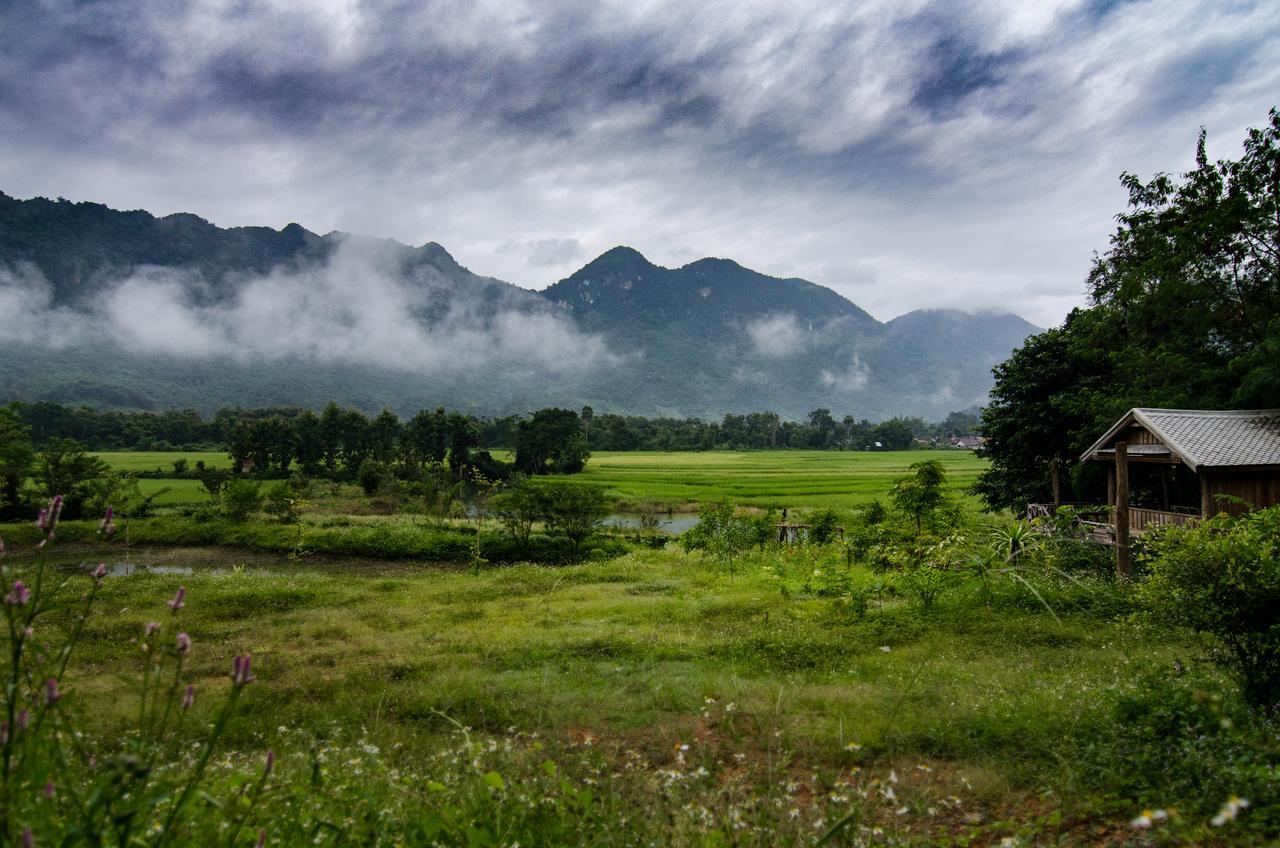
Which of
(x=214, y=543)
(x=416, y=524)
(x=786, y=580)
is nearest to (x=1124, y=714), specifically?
(x=786, y=580)

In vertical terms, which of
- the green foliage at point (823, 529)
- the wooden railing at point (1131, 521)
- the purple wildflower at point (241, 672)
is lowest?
the green foliage at point (823, 529)

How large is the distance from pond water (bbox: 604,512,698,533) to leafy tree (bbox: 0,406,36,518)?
1180 inches

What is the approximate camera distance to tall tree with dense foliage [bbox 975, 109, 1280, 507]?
2100 centimetres

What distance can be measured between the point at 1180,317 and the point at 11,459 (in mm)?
50970

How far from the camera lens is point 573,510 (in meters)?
28.7

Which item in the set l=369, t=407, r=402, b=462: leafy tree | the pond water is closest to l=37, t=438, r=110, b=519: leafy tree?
the pond water

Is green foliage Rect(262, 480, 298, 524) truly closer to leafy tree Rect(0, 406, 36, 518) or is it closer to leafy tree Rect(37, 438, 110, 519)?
leafy tree Rect(37, 438, 110, 519)

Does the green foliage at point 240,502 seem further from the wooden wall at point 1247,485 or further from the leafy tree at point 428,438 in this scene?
the wooden wall at point 1247,485

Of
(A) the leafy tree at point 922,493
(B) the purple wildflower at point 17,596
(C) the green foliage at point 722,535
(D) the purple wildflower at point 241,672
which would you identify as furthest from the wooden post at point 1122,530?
(B) the purple wildflower at point 17,596

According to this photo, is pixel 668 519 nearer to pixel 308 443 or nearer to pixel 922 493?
pixel 922 493

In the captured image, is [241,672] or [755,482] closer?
[241,672]

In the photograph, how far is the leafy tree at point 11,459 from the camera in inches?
1271

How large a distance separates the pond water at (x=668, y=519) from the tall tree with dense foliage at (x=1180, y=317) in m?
19.2

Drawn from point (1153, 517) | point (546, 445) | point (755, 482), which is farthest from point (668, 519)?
point (546, 445)
